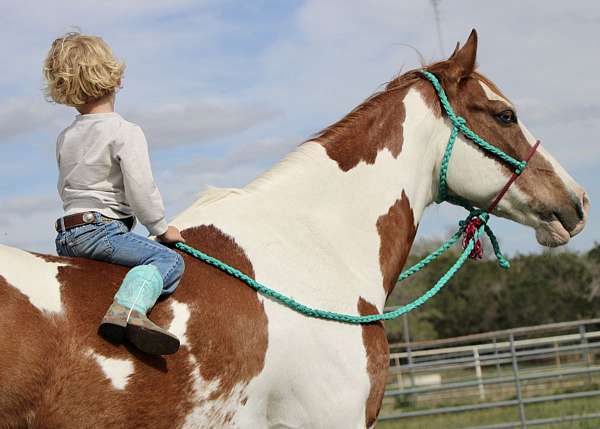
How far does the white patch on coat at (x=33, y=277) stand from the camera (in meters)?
3.11

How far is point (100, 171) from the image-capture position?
3.49m

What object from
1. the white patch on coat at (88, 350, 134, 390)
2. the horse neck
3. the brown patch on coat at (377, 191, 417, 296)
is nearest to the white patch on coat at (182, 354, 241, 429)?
the white patch on coat at (88, 350, 134, 390)

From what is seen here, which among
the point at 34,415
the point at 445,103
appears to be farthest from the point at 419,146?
the point at 34,415

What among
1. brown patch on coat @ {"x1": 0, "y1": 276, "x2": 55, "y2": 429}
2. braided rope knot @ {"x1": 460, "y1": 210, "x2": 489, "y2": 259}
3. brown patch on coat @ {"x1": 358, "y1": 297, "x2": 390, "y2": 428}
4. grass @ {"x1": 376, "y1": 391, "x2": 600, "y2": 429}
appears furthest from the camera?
grass @ {"x1": 376, "y1": 391, "x2": 600, "y2": 429}

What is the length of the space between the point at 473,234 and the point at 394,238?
621 mm

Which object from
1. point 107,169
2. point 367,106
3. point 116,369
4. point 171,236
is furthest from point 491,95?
point 116,369

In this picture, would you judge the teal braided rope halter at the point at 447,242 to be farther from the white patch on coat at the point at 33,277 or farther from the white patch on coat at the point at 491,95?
the white patch on coat at the point at 33,277

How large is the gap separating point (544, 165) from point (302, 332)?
1.77 metres

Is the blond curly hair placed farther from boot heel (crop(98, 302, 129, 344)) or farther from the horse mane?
the horse mane

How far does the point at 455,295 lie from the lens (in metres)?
34.0

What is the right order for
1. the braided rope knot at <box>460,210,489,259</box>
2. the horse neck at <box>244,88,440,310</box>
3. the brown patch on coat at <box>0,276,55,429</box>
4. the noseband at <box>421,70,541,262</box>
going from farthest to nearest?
the braided rope knot at <box>460,210,489,259</box>
the noseband at <box>421,70,541,262</box>
the horse neck at <box>244,88,440,310</box>
the brown patch on coat at <box>0,276,55,429</box>

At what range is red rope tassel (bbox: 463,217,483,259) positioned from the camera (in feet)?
15.1

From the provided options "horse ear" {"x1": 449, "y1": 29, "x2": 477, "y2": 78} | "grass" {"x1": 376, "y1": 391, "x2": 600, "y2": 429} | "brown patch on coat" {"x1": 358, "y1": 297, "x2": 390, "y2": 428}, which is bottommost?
"grass" {"x1": 376, "y1": 391, "x2": 600, "y2": 429}

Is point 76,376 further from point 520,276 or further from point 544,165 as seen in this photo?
point 520,276
